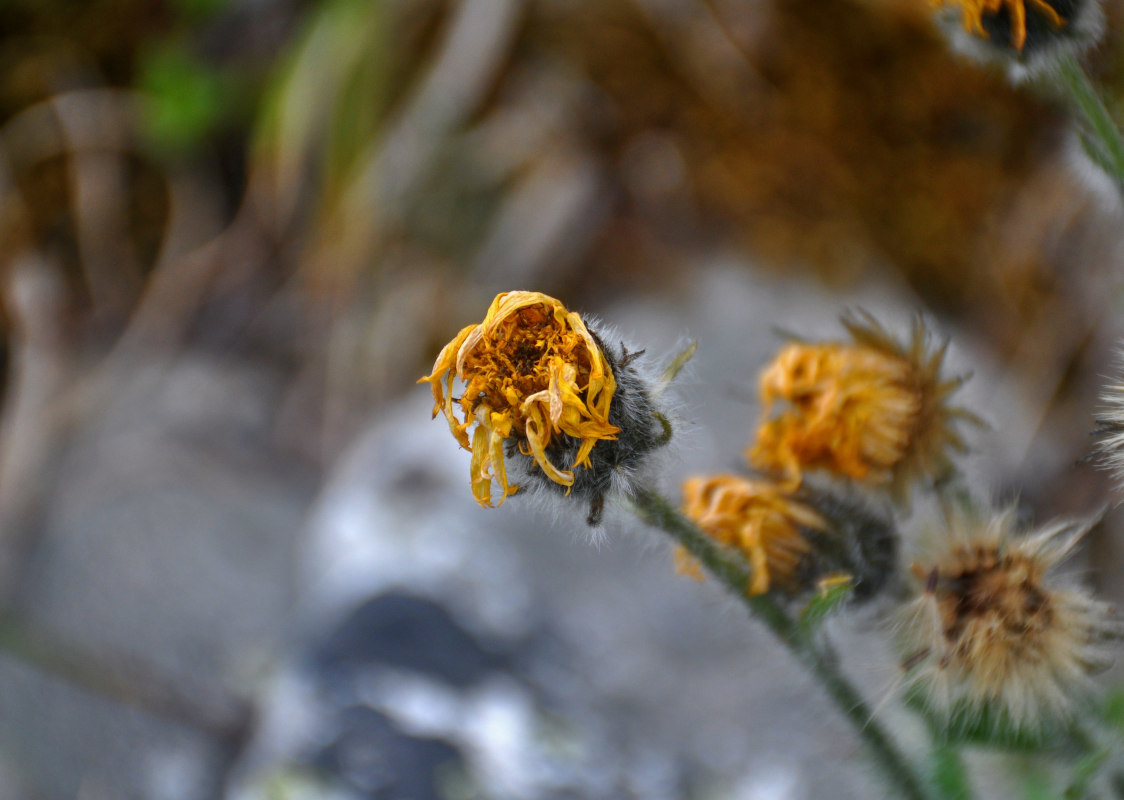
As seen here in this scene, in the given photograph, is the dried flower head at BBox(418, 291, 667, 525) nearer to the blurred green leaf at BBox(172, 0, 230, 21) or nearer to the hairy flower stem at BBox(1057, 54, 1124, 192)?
the hairy flower stem at BBox(1057, 54, 1124, 192)

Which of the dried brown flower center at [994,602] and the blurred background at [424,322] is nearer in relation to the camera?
the dried brown flower center at [994,602]

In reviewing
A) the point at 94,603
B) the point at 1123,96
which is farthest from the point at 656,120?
the point at 94,603

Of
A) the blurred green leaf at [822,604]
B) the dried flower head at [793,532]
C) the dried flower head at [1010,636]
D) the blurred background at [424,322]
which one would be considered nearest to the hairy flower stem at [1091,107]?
the blurred background at [424,322]

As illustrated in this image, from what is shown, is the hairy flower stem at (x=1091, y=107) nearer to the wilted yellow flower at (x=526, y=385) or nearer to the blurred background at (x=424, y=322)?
the blurred background at (x=424, y=322)

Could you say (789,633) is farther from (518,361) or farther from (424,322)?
(424,322)

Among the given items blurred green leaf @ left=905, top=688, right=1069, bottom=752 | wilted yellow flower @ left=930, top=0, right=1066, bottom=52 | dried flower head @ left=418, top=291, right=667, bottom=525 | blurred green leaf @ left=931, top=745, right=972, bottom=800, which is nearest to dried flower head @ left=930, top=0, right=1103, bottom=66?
wilted yellow flower @ left=930, top=0, right=1066, bottom=52

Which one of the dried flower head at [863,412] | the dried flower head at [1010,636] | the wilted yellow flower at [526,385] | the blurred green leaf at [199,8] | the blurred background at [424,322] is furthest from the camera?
the blurred green leaf at [199,8]

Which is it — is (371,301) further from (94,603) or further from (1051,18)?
(1051,18)

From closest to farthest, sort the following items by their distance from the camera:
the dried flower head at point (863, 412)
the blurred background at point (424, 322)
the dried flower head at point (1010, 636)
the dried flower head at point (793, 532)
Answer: the dried flower head at point (1010, 636), the dried flower head at point (793, 532), the dried flower head at point (863, 412), the blurred background at point (424, 322)
